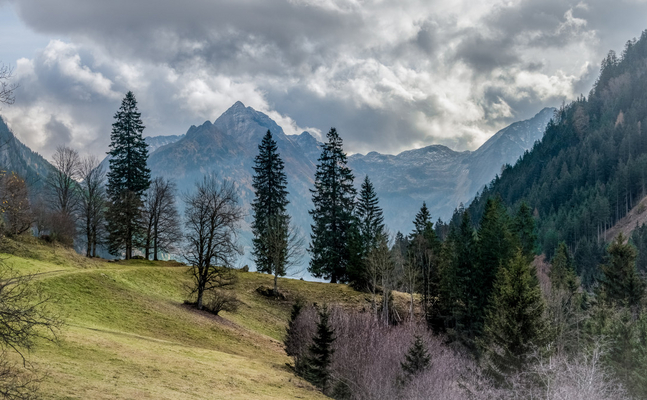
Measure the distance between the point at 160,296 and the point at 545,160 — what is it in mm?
194204

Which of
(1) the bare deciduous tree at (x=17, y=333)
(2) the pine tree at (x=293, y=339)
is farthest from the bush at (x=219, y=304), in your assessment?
(1) the bare deciduous tree at (x=17, y=333)

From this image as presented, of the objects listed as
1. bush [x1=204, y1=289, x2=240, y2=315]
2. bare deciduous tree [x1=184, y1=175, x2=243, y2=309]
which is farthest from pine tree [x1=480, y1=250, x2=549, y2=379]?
bush [x1=204, y1=289, x2=240, y2=315]

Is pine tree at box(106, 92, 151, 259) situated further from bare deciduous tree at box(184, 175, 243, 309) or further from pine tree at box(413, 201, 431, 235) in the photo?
pine tree at box(413, 201, 431, 235)

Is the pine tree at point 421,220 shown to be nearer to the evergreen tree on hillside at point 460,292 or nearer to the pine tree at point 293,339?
the evergreen tree on hillside at point 460,292

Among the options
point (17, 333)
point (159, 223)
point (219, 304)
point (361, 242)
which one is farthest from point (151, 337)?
point (159, 223)

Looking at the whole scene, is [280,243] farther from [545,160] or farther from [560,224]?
[545,160]

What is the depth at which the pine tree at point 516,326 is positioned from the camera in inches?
1037

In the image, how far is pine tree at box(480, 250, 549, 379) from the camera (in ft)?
86.4

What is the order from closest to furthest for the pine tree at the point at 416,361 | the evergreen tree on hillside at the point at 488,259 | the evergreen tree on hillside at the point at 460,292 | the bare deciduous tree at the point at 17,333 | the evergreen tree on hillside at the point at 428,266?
1. the bare deciduous tree at the point at 17,333
2. the pine tree at the point at 416,361
3. the evergreen tree on hillside at the point at 488,259
4. the evergreen tree on hillside at the point at 460,292
5. the evergreen tree on hillside at the point at 428,266

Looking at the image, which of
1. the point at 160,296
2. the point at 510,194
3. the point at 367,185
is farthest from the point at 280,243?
the point at 510,194

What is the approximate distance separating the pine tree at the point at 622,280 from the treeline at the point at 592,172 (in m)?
58.1

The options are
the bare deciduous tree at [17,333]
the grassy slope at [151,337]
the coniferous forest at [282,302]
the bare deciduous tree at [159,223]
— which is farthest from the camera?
the bare deciduous tree at [159,223]

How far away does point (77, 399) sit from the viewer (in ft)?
41.6

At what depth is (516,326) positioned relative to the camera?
26672 millimetres
